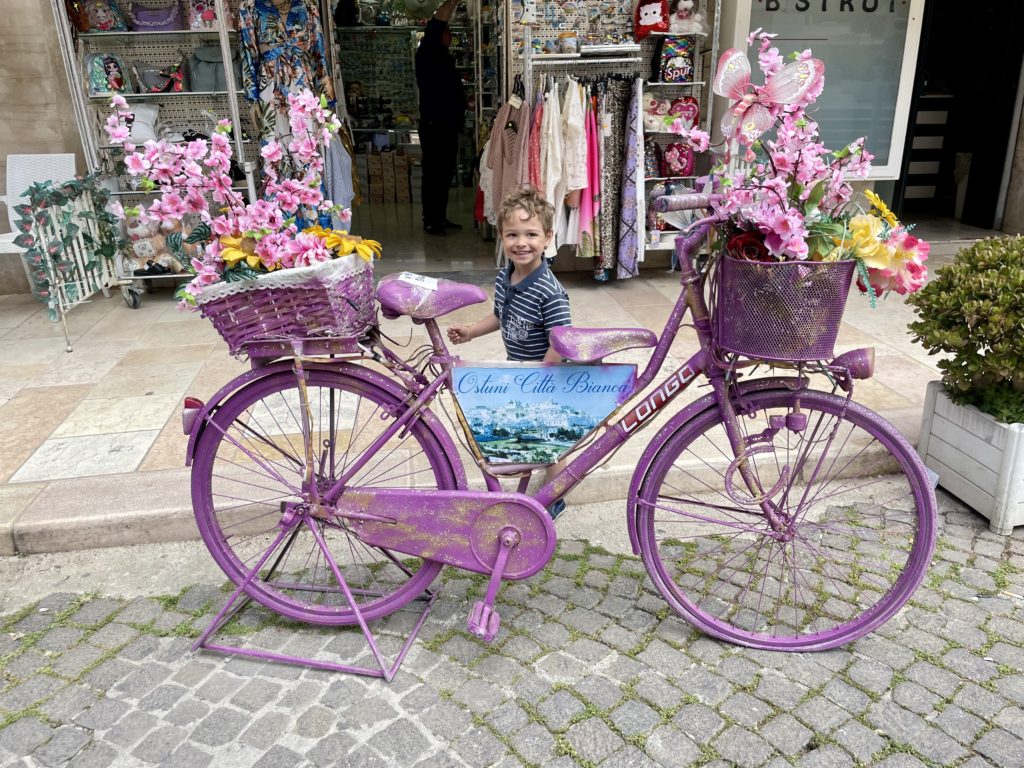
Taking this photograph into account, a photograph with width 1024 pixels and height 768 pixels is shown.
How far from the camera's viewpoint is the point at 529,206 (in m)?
2.71

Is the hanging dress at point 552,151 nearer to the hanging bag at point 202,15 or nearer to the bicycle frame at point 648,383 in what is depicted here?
the hanging bag at point 202,15

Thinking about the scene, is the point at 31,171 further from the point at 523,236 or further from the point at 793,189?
the point at 793,189

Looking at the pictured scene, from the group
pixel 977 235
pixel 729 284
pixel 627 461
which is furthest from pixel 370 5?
pixel 729 284

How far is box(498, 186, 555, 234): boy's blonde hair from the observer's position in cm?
271

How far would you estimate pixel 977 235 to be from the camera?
7.95 meters

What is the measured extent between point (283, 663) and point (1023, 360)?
9.66 ft

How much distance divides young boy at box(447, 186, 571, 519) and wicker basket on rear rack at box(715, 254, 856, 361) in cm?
69

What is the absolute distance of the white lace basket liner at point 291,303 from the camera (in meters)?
2.24

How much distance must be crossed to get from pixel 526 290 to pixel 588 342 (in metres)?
0.50

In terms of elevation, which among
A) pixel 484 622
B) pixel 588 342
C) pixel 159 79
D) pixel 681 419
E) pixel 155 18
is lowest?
pixel 484 622

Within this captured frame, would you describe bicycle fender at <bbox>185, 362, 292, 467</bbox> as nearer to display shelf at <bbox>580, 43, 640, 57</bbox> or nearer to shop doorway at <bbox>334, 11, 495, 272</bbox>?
display shelf at <bbox>580, 43, 640, 57</bbox>

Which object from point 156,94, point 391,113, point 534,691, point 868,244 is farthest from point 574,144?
point 391,113

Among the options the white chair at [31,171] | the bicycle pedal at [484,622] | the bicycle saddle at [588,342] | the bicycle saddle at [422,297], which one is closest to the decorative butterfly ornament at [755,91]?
the bicycle saddle at [588,342]

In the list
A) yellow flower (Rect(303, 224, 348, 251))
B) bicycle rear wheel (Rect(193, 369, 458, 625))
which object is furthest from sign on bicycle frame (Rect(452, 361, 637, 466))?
yellow flower (Rect(303, 224, 348, 251))
